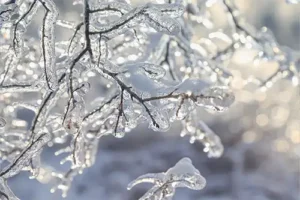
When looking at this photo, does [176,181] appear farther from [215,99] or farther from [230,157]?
[230,157]

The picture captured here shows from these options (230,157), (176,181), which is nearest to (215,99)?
(176,181)

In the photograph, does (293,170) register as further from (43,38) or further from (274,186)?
(43,38)

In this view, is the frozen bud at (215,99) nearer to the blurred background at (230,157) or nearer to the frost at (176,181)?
the frost at (176,181)

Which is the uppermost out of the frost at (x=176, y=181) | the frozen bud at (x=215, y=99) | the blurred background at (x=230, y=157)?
the frozen bud at (x=215, y=99)

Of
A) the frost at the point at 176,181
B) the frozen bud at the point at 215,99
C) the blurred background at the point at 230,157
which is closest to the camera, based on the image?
the frozen bud at the point at 215,99

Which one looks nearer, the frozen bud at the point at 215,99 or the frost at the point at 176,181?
the frozen bud at the point at 215,99

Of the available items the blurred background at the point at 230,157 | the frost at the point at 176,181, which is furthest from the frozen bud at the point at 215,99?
the blurred background at the point at 230,157

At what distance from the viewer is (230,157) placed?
8.77 metres

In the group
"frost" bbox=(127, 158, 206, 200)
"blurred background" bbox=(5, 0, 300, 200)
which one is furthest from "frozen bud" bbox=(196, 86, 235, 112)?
"blurred background" bbox=(5, 0, 300, 200)

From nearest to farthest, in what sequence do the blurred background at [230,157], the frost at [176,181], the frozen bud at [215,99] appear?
the frozen bud at [215,99], the frost at [176,181], the blurred background at [230,157]

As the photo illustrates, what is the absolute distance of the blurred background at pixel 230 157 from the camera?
→ 7793 millimetres

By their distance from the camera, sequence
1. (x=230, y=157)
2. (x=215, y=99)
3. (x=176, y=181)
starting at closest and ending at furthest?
(x=215, y=99) < (x=176, y=181) < (x=230, y=157)

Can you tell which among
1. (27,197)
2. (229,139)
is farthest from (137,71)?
(229,139)

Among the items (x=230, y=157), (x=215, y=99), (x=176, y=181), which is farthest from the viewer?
(x=230, y=157)
